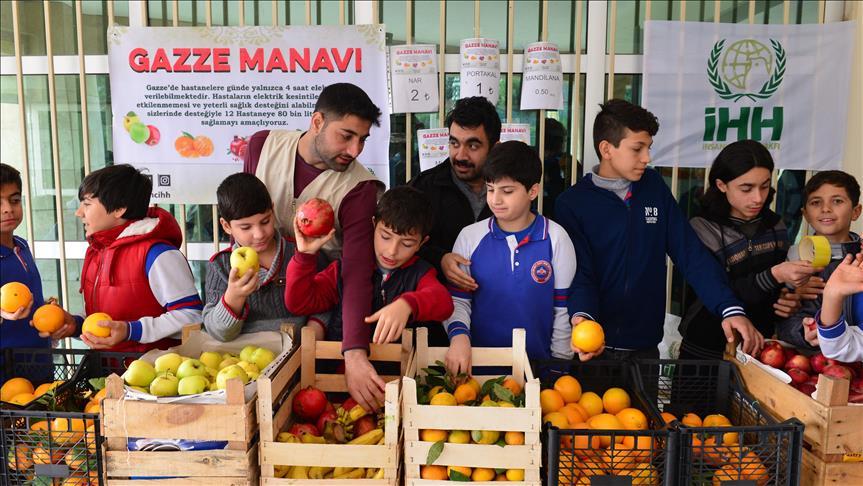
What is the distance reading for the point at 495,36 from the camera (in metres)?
3.17

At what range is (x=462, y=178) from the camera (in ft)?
7.57

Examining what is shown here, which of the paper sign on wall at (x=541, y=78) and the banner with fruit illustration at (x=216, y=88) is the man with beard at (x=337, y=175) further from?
the paper sign on wall at (x=541, y=78)

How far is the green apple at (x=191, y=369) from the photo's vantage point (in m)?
1.51

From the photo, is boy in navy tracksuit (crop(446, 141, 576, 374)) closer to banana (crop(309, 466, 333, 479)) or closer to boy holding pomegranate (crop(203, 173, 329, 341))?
boy holding pomegranate (crop(203, 173, 329, 341))

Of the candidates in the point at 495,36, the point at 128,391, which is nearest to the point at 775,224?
the point at 495,36

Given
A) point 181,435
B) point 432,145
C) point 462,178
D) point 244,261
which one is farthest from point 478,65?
point 181,435

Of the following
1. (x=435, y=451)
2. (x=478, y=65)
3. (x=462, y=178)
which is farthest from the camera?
(x=478, y=65)

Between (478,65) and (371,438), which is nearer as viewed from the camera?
(371,438)

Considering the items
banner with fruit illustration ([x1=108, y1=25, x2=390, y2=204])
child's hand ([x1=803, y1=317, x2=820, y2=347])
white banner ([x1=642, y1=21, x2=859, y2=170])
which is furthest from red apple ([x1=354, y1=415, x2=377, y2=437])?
white banner ([x1=642, y1=21, x2=859, y2=170])

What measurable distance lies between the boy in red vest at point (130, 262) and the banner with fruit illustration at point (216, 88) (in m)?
1.18

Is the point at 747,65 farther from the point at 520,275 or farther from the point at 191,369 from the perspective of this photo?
the point at 191,369

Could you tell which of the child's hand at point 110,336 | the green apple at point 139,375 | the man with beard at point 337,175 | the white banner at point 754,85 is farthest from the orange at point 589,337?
the white banner at point 754,85

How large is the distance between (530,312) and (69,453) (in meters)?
1.24

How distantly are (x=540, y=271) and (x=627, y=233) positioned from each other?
40 cm
